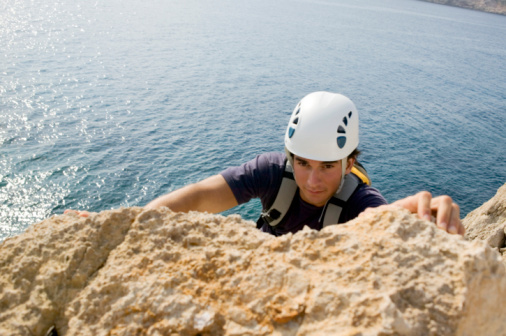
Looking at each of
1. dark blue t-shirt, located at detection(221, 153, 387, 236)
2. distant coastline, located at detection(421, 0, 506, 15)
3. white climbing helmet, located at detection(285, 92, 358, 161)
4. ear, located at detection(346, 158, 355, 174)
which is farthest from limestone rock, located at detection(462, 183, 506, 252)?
distant coastline, located at detection(421, 0, 506, 15)

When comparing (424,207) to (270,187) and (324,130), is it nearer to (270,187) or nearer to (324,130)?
(324,130)

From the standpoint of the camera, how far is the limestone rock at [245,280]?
2.13 m

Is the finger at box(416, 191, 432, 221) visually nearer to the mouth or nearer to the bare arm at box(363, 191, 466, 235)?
the bare arm at box(363, 191, 466, 235)

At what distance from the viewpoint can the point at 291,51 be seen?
42.7 metres

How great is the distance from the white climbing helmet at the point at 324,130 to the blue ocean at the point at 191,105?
12023 mm

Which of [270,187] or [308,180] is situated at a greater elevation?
[308,180]

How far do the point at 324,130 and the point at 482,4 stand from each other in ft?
483

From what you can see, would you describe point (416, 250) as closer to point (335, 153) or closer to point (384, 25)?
point (335, 153)

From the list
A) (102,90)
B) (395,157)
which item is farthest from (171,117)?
(395,157)

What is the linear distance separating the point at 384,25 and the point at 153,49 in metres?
49.5

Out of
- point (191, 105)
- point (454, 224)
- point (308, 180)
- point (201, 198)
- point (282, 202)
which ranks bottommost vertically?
point (191, 105)

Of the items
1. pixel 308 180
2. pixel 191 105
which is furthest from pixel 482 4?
pixel 308 180

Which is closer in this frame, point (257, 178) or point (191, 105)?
point (257, 178)

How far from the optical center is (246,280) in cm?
233
